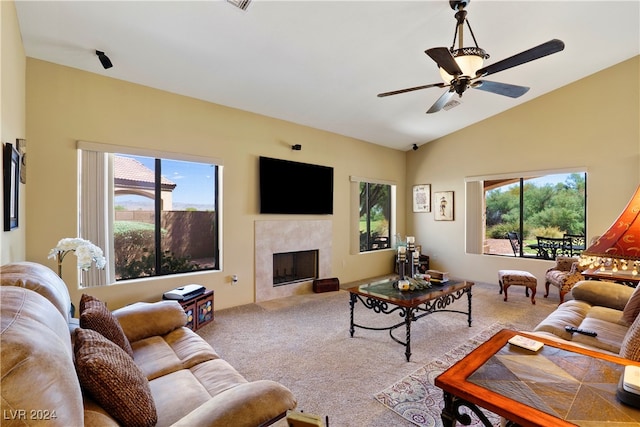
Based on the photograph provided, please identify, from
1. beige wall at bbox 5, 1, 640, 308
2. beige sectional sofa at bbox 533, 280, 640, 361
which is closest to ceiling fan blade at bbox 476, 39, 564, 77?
beige sectional sofa at bbox 533, 280, 640, 361

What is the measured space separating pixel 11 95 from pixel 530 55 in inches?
152

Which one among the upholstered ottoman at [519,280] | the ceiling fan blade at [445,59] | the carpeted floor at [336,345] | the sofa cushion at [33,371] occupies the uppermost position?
the ceiling fan blade at [445,59]

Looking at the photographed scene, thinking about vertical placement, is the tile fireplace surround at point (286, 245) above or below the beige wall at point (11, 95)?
below

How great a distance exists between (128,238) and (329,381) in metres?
2.91

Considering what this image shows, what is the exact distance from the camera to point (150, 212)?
384 cm

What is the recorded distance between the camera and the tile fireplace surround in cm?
464

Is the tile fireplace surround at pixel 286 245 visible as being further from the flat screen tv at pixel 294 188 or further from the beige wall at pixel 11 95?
the beige wall at pixel 11 95

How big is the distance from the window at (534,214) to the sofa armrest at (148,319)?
553 cm

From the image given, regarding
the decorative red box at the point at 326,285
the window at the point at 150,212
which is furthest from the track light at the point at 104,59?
the decorative red box at the point at 326,285

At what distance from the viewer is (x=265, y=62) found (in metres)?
3.28

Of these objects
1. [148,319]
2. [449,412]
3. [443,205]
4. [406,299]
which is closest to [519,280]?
[443,205]

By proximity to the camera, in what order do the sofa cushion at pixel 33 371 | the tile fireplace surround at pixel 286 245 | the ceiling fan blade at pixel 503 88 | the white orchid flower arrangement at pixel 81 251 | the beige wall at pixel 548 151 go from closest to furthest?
the sofa cushion at pixel 33 371
the white orchid flower arrangement at pixel 81 251
the ceiling fan blade at pixel 503 88
the beige wall at pixel 548 151
the tile fireplace surround at pixel 286 245

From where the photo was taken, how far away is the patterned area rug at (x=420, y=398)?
2016mm

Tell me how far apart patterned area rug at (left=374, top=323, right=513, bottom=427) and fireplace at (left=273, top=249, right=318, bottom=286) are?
9.28ft
